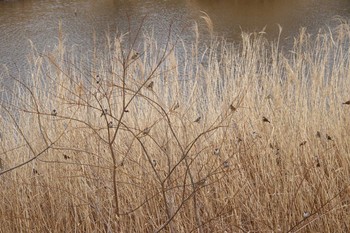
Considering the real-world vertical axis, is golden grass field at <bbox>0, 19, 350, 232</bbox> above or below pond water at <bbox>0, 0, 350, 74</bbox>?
above

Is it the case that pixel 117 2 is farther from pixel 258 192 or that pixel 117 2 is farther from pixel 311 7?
pixel 258 192

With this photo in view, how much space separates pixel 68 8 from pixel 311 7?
422 cm

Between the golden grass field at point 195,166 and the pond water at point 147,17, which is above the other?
the golden grass field at point 195,166

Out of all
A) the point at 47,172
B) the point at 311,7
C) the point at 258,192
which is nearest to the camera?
the point at 258,192

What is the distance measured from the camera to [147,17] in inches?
330

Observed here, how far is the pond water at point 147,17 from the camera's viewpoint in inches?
275

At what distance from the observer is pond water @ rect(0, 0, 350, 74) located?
22.9ft

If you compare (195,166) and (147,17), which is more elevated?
(195,166)

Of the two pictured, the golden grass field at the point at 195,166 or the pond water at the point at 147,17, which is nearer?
the golden grass field at the point at 195,166

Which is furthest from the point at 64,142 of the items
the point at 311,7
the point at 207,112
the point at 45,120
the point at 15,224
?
the point at 311,7

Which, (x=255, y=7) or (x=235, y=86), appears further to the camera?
(x=255, y=7)

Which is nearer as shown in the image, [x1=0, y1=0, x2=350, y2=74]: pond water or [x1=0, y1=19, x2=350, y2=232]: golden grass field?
[x1=0, y1=19, x2=350, y2=232]: golden grass field

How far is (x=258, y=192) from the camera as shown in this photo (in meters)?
1.90

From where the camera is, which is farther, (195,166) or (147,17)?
(147,17)
